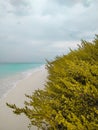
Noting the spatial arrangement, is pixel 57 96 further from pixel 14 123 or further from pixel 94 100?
pixel 14 123

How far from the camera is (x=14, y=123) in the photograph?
764cm

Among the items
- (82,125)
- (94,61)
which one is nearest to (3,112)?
(94,61)

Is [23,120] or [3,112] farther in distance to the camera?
[3,112]

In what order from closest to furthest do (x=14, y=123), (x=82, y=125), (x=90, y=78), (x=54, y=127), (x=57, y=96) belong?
(x=82, y=125) → (x=54, y=127) → (x=90, y=78) → (x=57, y=96) → (x=14, y=123)

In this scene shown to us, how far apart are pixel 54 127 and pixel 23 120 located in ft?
13.1

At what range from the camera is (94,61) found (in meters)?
4.64

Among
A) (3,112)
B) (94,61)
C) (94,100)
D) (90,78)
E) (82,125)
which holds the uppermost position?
(3,112)

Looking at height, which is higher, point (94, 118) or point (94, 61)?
point (94, 61)

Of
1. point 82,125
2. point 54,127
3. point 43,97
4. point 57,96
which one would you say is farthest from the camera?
point 43,97

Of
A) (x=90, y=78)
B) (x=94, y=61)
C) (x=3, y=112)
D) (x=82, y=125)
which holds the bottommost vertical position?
(x=82, y=125)

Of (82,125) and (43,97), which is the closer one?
(82,125)

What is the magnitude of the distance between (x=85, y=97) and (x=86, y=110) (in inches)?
7.5

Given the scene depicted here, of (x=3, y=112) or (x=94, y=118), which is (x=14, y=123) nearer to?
(x=3, y=112)

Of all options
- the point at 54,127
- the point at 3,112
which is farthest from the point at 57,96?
the point at 3,112
